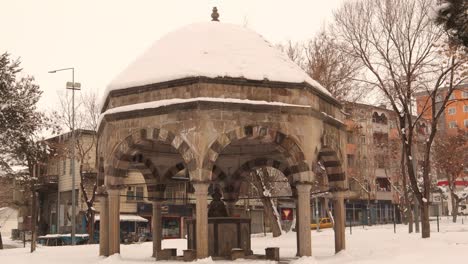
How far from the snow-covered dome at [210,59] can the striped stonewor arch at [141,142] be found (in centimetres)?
174

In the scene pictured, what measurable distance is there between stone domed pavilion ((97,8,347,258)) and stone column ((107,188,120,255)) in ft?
0.11

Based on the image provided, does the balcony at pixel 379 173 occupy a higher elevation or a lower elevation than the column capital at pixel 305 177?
higher

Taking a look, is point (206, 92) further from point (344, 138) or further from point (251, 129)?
point (344, 138)

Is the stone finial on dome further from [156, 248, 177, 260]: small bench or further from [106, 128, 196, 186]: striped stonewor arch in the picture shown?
[156, 248, 177, 260]: small bench

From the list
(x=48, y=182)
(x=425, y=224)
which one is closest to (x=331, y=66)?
(x=425, y=224)

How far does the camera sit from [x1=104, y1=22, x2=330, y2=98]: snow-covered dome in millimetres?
17750

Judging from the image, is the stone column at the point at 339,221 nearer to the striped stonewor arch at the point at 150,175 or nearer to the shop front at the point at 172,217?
Answer: the striped stonewor arch at the point at 150,175

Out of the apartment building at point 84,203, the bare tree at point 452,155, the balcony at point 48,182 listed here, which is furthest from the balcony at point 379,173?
the balcony at point 48,182

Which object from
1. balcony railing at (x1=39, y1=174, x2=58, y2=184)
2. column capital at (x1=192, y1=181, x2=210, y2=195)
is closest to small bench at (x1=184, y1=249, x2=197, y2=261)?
column capital at (x1=192, y1=181, x2=210, y2=195)

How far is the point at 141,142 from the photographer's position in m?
18.2

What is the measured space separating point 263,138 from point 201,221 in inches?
137

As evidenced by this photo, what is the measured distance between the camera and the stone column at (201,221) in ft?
53.6

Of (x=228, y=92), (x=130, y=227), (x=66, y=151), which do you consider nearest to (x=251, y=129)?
(x=228, y=92)

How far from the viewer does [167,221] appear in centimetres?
5516
